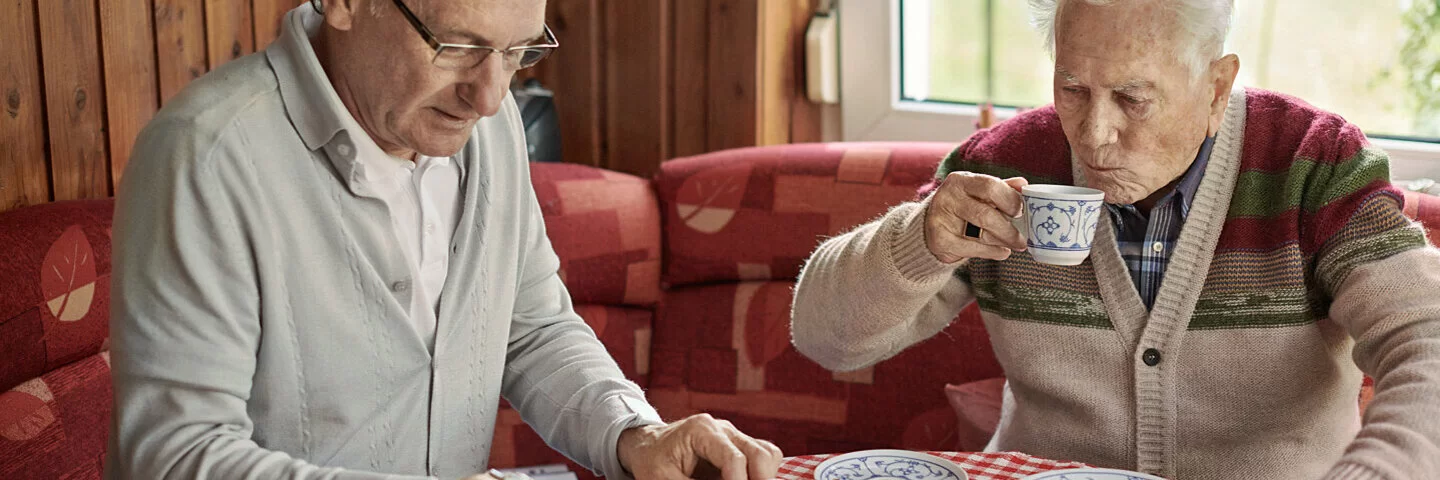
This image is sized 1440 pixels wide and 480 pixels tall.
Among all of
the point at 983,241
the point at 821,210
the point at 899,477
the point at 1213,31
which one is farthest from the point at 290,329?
the point at 821,210

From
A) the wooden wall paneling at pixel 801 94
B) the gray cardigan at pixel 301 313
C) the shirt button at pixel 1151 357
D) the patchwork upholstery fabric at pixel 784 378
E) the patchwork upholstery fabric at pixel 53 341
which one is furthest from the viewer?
the wooden wall paneling at pixel 801 94

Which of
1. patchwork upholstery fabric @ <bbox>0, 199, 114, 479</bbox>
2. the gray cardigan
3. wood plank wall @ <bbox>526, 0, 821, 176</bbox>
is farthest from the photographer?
wood plank wall @ <bbox>526, 0, 821, 176</bbox>

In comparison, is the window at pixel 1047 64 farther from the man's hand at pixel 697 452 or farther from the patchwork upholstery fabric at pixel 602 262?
the man's hand at pixel 697 452

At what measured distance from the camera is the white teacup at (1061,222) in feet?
4.63

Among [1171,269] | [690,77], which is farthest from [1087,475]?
[690,77]

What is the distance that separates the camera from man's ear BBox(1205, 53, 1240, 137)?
5.34ft

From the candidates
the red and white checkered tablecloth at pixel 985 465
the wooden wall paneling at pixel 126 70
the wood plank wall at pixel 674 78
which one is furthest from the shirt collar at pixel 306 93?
the wood plank wall at pixel 674 78

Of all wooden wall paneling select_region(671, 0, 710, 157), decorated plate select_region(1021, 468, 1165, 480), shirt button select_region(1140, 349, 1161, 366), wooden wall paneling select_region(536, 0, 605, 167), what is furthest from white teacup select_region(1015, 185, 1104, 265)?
wooden wall paneling select_region(536, 0, 605, 167)

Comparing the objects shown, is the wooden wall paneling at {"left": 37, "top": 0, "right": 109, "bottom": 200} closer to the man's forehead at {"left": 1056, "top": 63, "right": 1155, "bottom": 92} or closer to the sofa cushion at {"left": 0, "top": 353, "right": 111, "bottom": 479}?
the sofa cushion at {"left": 0, "top": 353, "right": 111, "bottom": 479}

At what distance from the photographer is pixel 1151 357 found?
1693 millimetres

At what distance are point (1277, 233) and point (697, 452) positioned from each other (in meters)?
0.78

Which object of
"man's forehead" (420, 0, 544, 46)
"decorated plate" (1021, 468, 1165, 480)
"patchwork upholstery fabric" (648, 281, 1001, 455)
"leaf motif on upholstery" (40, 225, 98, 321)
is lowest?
"patchwork upholstery fabric" (648, 281, 1001, 455)

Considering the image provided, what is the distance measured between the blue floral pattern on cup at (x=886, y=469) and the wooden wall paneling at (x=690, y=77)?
1850 mm

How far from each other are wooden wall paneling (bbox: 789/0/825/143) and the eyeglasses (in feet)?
5.95
